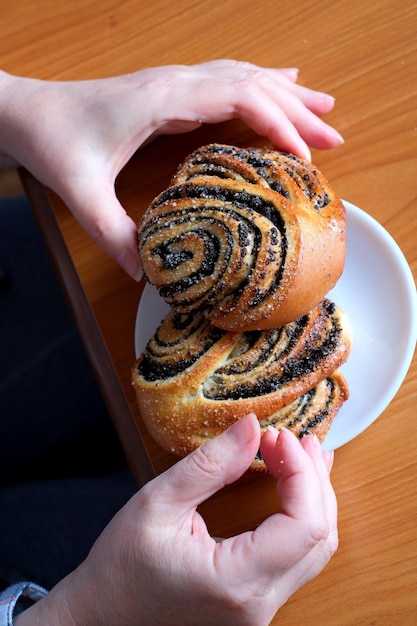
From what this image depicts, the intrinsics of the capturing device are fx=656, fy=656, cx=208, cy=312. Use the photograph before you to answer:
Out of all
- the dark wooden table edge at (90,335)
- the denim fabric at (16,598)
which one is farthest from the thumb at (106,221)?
the denim fabric at (16,598)

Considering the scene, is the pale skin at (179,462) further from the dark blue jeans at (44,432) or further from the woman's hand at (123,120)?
the dark blue jeans at (44,432)

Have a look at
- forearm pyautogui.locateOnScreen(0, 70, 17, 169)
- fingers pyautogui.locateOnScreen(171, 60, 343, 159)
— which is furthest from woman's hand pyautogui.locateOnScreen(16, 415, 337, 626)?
forearm pyautogui.locateOnScreen(0, 70, 17, 169)

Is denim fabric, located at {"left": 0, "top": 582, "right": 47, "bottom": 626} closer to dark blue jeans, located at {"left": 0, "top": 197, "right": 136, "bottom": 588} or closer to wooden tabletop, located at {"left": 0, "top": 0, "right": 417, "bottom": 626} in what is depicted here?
dark blue jeans, located at {"left": 0, "top": 197, "right": 136, "bottom": 588}

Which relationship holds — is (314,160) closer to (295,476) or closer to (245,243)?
(245,243)

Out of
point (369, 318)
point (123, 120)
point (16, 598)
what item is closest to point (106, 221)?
point (123, 120)

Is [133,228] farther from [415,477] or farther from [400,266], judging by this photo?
[415,477]
